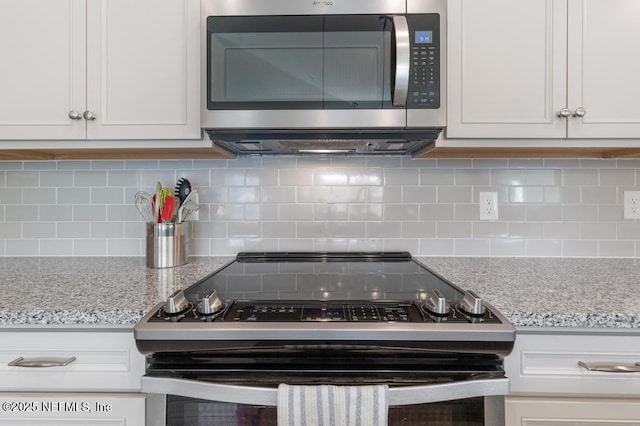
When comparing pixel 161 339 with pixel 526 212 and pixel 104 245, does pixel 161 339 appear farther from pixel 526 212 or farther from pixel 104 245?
pixel 526 212

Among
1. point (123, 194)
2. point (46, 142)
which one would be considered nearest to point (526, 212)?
Result: point (123, 194)

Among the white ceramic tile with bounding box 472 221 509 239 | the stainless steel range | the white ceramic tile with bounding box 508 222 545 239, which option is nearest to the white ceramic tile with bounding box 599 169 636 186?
the white ceramic tile with bounding box 508 222 545 239

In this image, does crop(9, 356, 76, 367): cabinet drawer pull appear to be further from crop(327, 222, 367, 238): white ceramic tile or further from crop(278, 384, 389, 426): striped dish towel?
crop(327, 222, 367, 238): white ceramic tile

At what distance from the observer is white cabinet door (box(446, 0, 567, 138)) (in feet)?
4.00

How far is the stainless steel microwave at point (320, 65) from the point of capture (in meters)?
1.16

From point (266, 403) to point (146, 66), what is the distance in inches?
42.2

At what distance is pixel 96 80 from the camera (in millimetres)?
1245

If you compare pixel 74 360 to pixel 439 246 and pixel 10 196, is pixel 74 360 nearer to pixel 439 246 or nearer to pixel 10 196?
pixel 10 196

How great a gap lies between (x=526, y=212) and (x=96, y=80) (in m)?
1.64

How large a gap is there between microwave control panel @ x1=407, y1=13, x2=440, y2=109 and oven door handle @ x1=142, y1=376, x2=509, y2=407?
30.6 inches

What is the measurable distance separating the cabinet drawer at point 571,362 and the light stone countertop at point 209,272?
4cm

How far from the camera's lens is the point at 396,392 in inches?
30.0

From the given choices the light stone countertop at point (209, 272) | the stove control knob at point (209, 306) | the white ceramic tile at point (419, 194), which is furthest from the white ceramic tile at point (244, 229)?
the stove control knob at point (209, 306)

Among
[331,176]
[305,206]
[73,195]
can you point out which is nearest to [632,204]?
[331,176]
